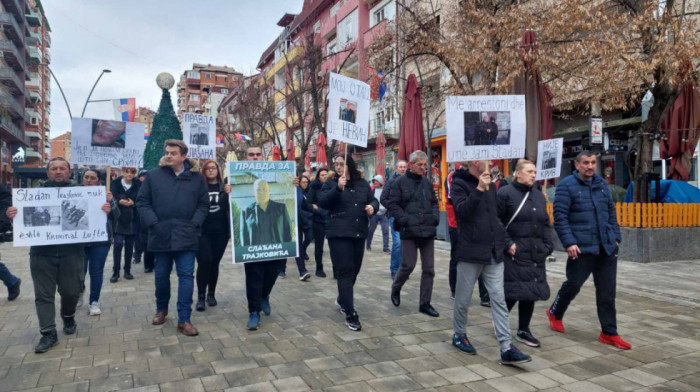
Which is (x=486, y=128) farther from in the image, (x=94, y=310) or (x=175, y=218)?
(x=94, y=310)

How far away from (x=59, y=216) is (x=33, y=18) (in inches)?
2756

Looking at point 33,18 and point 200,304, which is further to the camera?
point 33,18

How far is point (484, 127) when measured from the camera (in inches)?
197

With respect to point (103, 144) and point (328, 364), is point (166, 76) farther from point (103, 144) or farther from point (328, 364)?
point (328, 364)

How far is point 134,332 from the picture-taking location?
5.30 m

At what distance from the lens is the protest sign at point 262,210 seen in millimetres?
5621

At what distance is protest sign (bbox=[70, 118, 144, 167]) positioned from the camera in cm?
651

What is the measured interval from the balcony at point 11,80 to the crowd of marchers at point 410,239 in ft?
166

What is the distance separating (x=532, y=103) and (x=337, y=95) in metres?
4.28

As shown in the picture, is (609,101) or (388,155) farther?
(388,155)

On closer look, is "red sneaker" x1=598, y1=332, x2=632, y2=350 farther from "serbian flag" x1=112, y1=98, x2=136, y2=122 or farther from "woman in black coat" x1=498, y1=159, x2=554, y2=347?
"serbian flag" x1=112, y1=98, x2=136, y2=122

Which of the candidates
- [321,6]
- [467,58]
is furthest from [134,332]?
[321,6]

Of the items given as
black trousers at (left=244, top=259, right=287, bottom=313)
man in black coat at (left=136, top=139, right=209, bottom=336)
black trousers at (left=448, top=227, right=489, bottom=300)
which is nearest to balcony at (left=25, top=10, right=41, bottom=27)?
man in black coat at (left=136, top=139, right=209, bottom=336)

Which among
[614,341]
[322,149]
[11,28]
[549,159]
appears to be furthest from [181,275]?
[11,28]
